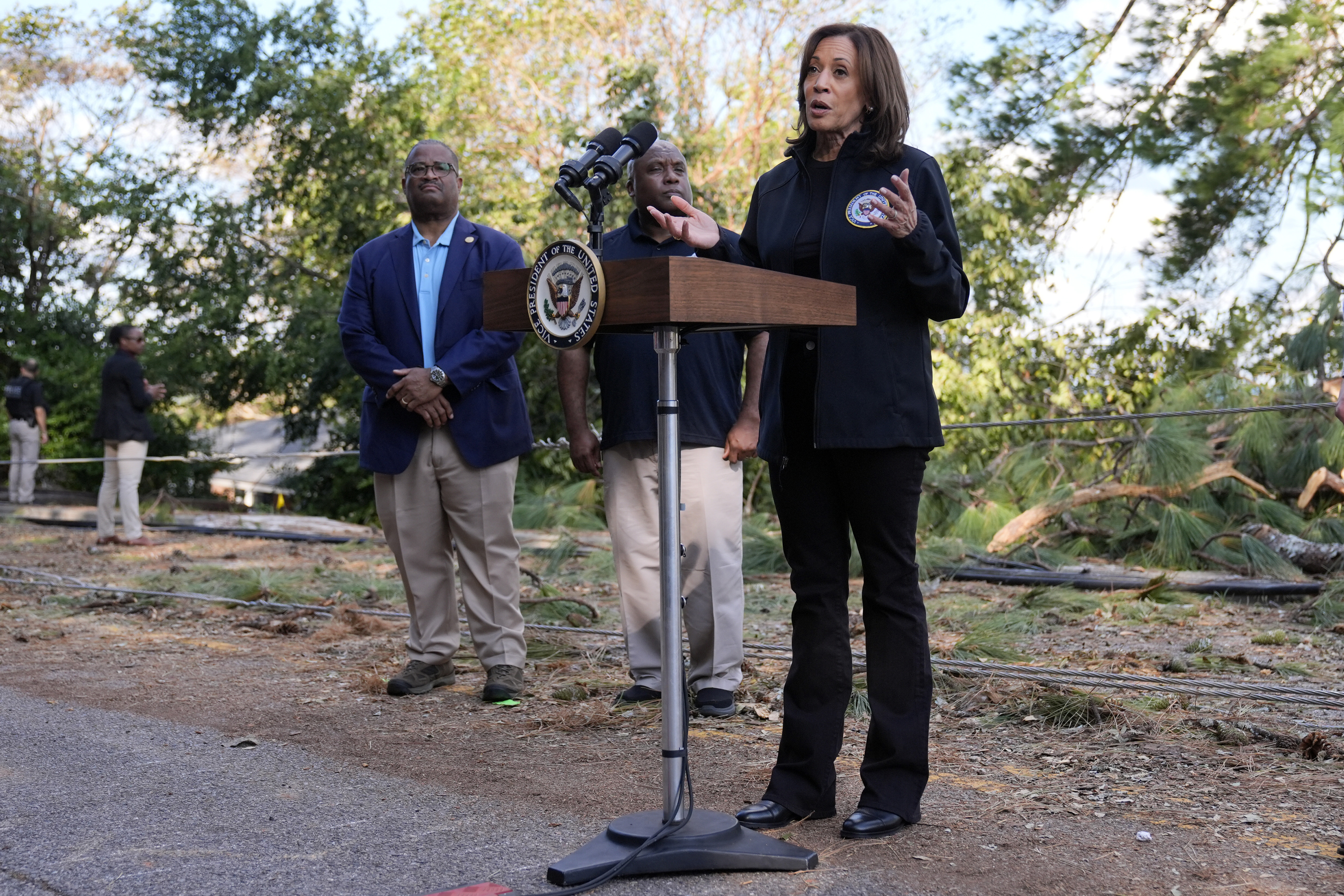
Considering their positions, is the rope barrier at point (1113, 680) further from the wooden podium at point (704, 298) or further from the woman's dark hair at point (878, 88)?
the woman's dark hair at point (878, 88)

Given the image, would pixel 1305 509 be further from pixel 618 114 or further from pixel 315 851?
pixel 618 114

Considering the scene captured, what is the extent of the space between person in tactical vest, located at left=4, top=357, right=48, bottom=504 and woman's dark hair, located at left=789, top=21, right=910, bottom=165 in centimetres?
1390

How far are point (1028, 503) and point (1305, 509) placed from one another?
1.55 m

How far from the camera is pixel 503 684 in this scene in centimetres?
394

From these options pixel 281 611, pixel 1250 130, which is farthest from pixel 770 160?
pixel 281 611

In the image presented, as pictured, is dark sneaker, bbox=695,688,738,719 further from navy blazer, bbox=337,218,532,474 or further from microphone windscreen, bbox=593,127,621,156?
microphone windscreen, bbox=593,127,621,156

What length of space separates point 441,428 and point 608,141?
174 centimetres

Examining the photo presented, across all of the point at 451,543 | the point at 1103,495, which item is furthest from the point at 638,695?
the point at 1103,495

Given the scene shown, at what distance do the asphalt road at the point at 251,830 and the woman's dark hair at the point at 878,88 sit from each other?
1.39 metres

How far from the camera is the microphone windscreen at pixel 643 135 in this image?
254 cm

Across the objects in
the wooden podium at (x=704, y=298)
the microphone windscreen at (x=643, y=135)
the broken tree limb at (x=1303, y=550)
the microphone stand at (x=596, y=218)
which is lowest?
the broken tree limb at (x=1303, y=550)

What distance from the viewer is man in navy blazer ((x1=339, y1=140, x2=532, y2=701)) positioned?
4.00 m

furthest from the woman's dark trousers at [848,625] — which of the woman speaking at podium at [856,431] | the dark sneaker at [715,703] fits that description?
the dark sneaker at [715,703]

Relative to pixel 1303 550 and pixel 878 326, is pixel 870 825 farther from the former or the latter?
pixel 1303 550
